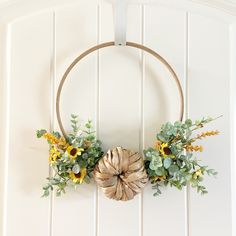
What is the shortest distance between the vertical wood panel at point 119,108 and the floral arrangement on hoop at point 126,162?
8cm

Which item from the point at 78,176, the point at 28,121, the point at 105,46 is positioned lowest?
the point at 78,176

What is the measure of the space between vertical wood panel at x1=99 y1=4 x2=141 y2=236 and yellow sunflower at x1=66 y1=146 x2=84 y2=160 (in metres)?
0.11

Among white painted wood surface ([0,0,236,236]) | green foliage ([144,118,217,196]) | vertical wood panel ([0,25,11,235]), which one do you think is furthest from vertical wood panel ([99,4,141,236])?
vertical wood panel ([0,25,11,235])

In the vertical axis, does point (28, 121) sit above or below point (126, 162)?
above

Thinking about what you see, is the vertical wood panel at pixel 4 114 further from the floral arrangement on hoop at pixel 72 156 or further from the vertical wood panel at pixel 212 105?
the vertical wood panel at pixel 212 105

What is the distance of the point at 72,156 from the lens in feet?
3.01

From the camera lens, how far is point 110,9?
41.5 inches

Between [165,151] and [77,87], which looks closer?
[165,151]

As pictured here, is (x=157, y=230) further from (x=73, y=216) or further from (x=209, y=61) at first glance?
(x=209, y=61)

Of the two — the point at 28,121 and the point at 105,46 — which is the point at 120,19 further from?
the point at 28,121

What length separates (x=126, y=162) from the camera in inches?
36.0

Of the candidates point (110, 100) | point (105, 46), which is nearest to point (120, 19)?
point (105, 46)

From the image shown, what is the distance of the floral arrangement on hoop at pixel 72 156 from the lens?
0.93 m

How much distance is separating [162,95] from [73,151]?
0.30m
